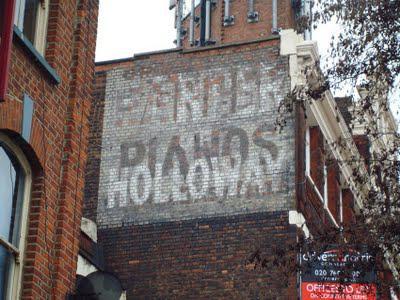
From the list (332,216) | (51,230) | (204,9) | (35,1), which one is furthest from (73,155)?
(204,9)

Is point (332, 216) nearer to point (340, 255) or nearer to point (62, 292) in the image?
point (340, 255)

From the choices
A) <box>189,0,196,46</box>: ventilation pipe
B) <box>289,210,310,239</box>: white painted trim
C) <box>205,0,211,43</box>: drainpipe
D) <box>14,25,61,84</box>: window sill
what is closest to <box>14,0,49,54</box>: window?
<box>14,25,61,84</box>: window sill

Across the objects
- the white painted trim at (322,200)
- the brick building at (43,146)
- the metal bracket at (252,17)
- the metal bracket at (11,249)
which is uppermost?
the metal bracket at (252,17)

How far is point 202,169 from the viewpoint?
24828 millimetres

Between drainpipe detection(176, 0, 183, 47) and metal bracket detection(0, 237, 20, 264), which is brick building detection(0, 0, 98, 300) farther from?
drainpipe detection(176, 0, 183, 47)

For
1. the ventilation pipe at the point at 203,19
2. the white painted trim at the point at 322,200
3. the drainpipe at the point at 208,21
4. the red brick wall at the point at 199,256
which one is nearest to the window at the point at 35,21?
the red brick wall at the point at 199,256

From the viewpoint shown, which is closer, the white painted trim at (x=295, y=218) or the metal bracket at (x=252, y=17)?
the white painted trim at (x=295, y=218)

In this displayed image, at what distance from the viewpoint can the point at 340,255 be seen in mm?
14781

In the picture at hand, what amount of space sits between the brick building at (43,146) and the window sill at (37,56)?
0.04 feet

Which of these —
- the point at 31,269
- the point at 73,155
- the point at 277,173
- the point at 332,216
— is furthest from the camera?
the point at 332,216

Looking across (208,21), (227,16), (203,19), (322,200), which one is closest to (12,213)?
(322,200)

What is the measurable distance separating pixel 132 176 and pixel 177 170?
122 cm

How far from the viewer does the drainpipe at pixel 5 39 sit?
1034 centimetres

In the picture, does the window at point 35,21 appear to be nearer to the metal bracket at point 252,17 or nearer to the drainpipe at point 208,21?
the drainpipe at point 208,21
